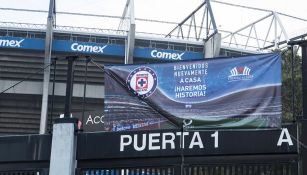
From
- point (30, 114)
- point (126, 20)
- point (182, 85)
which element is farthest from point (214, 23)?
point (182, 85)

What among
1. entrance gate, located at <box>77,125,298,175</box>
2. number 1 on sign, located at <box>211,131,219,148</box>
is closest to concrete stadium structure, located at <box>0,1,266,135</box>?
entrance gate, located at <box>77,125,298,175</box>

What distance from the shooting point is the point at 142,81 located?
11.0 m

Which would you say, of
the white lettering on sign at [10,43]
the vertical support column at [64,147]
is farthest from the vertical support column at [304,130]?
the white lettering on sign at [10,43]

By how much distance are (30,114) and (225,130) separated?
81.0 feet

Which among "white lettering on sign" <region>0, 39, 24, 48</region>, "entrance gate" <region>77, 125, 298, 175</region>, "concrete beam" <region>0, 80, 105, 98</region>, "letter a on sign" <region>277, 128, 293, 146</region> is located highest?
"white lettering on sign" <region>0, 39, 24, 48</region>

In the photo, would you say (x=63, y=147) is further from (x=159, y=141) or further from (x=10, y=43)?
(x=10, y=43)

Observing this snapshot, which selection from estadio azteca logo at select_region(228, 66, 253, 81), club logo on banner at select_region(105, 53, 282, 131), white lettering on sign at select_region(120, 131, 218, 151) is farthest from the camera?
estadio azteca logo at select_region(228, 66, 253, 81)

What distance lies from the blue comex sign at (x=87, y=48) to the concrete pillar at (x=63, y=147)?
2099 centimetres

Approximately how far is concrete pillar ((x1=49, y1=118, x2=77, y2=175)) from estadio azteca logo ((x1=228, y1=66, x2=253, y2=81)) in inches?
128

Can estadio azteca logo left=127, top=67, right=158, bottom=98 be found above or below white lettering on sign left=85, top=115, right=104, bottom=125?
above

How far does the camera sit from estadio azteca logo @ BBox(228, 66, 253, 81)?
10297 mm

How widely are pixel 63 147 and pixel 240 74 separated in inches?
148

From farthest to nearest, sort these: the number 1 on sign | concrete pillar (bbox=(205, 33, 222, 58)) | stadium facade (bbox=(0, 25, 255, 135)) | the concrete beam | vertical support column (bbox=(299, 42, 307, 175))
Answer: concrete pillar (bbox=(205, 33, 222, 58)) < the concrete beam < stadium facade (bbox=(0, 25, 255, 135)) < the number 1 on sign < vertical support column (bbox=(299, 42, 307, 175))

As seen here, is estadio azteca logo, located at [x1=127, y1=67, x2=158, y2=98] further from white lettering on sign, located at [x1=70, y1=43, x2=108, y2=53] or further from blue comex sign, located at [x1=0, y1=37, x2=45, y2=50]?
blue comex sign, located at [x1=0, y1=37, x2=45, y2=50]
